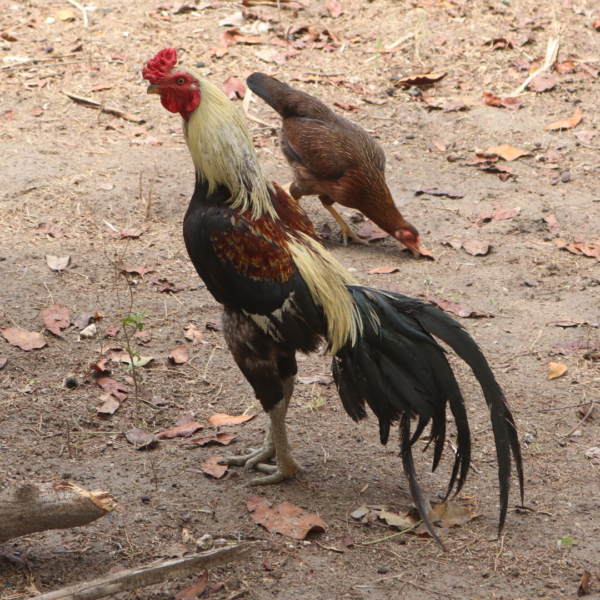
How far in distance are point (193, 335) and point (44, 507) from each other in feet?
8.51

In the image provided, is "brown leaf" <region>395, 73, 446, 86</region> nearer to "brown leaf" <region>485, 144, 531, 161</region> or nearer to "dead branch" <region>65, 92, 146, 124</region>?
"brown leaf" <region>485, 144, 531, 161</region>

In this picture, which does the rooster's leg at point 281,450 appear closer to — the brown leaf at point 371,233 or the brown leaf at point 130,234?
the brown leaf at point 130,234

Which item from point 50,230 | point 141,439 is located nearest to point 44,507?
point 141,439

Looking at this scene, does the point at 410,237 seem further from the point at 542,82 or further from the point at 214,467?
the point at 542,82

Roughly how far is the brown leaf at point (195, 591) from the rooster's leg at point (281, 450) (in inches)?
38.1

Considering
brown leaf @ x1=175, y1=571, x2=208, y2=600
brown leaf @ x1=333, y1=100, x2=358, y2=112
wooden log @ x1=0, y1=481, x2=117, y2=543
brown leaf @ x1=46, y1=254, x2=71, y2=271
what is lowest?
brown leaf @ x1=175, y1=571, x2=208, y2=600

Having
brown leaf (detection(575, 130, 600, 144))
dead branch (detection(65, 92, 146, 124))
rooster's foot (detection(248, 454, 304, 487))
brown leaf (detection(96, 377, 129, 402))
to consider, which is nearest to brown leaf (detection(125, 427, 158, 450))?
brown leaf (detection(96, 377, 129, 402))

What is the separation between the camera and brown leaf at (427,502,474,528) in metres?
3.72

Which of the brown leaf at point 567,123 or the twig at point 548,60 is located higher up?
the twig at point 548,60

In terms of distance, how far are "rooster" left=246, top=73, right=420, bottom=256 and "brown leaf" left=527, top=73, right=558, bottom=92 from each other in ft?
11.8

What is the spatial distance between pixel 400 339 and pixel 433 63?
743 centimetres

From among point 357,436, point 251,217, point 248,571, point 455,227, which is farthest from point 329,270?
point 455,227

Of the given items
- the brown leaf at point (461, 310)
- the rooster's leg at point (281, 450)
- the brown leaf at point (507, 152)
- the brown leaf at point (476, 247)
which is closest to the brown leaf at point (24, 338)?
the rooster's leg at point (281, 450)

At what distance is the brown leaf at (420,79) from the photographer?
9.53 m
